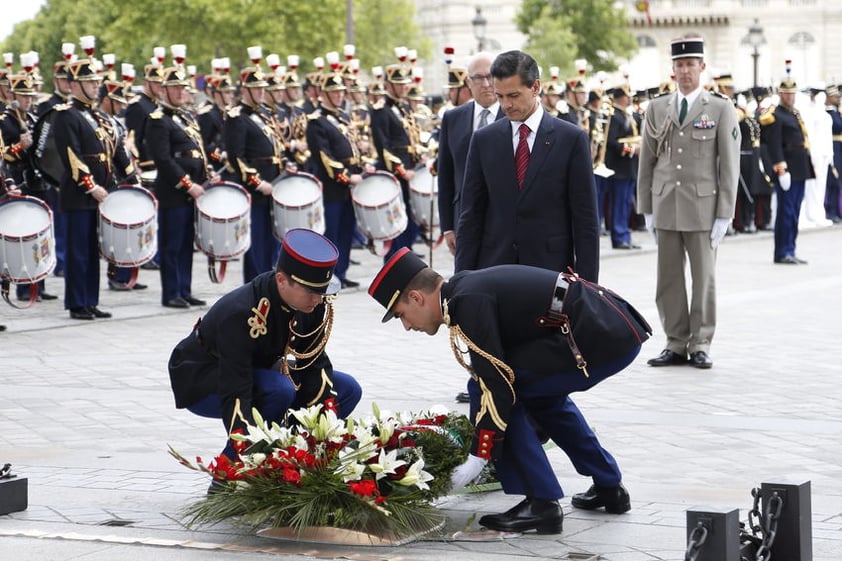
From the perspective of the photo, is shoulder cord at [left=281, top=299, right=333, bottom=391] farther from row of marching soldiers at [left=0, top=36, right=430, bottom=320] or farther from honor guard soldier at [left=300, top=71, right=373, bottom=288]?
honor guard soldier at [left=300, top=71, right=373, bottom=288]

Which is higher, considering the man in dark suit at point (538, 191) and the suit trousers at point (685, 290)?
the man in dark suit at point (538, 191)

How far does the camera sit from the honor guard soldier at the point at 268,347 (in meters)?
6.50

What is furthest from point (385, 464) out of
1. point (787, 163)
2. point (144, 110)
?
point (787, 163)

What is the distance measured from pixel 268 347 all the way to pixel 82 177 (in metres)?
7.34

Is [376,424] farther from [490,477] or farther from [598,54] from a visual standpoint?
[598,54]

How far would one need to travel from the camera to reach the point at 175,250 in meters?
14.6

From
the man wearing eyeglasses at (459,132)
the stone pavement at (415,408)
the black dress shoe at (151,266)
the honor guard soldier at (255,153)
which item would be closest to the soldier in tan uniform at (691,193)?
the stone pavement at (415,408)

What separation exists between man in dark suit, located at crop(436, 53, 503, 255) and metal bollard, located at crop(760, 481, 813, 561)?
368cm

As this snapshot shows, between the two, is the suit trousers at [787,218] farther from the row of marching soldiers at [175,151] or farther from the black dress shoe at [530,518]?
the black dress shoe at [530,518]

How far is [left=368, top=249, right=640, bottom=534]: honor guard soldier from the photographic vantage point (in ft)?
19.7

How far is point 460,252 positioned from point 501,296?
2.15 m

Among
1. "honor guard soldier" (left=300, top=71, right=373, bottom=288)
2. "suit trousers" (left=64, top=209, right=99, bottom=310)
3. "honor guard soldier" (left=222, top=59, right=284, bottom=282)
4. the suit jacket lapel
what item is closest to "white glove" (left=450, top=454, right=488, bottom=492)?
the suit jacket lapel

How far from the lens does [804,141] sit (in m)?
19.1

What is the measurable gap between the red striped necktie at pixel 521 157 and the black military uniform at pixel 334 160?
8.25m
